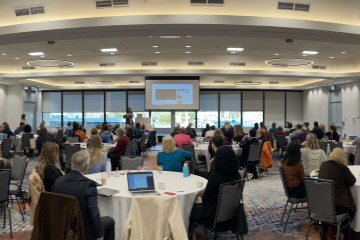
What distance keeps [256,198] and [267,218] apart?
125 centimetres

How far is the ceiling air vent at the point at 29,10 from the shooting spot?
7.05m

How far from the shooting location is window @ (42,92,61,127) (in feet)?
70.3

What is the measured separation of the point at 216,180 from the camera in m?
3.55

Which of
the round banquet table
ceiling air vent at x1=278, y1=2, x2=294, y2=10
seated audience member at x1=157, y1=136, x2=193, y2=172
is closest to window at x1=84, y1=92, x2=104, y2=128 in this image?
ceiling air vent at x1=278, y1=2, x2=294, y2=10

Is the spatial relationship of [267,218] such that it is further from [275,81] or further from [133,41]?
[275,81]

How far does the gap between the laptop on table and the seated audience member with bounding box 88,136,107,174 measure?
1.58 metres

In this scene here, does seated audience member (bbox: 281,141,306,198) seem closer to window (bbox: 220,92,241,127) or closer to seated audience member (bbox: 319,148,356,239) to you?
seated audience member (bbox: 319,148,356,239)

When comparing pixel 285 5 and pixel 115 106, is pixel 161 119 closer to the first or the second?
pixel 115 106

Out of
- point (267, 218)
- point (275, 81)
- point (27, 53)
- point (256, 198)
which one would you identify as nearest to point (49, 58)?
point (27, 53)

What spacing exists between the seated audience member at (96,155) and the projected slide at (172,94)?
11121 millimetres

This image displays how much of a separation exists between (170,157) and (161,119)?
14450mm

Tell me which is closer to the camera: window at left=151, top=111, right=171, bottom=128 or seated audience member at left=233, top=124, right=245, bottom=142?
seated audience member at left=233, top=124, right=245, bottom=142

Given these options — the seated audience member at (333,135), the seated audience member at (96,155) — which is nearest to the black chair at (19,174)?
the seated audience member at (96,155)

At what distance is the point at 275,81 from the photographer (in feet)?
62.9
